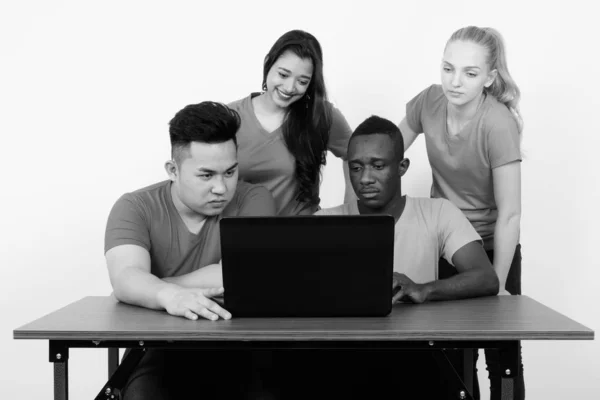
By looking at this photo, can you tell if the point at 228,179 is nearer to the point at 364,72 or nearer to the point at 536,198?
the point at 364,72

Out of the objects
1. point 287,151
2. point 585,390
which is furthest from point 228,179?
point 585,390

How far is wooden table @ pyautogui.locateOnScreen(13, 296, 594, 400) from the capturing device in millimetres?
1982

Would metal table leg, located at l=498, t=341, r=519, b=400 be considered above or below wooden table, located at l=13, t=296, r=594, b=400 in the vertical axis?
below

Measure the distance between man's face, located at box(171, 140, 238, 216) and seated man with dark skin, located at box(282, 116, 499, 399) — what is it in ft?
1.15

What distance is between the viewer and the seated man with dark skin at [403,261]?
2.34 metres

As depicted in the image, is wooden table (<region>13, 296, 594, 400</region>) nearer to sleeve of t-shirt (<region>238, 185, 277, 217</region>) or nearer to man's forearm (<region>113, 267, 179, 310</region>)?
man's forearm (<region>113, 267, 179, 310</region>)

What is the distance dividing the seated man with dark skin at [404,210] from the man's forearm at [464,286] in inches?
5.1

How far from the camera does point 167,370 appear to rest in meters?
2.37

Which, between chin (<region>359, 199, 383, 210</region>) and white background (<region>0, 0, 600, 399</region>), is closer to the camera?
chin (<region>359, 199, 383, 210</region>)

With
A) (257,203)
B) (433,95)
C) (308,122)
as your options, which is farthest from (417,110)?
(257,203)

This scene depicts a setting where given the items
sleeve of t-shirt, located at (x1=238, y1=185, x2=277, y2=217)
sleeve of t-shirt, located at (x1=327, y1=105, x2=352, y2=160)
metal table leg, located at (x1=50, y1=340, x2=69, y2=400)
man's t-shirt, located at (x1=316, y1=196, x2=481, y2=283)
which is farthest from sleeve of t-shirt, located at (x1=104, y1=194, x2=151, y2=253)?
sleeve of t-shirt, located at (x1=327, y1=105, x2=352, y2=160)

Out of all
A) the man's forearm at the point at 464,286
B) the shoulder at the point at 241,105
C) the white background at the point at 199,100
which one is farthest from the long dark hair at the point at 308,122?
the white background at the point at 199,100

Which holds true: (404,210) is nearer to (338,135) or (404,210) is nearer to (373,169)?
(373,169)

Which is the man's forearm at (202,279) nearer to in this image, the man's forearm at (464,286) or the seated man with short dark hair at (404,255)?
the seated man with short dark hair at (404,255)
